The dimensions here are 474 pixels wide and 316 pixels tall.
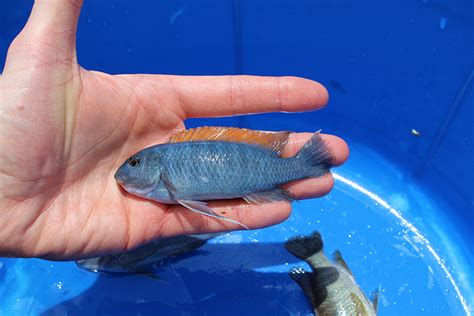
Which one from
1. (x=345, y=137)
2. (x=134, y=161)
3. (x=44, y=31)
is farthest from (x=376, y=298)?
(x=44, y=31)

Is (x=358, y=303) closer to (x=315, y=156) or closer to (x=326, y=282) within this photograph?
(x=326, y=282)

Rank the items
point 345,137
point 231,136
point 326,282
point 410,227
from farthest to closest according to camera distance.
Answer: point 345,137 < point 410,227 < point 326,282 < point 231,136

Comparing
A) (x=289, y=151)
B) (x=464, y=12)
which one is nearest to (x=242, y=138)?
(x=289, y=151)

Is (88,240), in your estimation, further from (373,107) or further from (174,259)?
(373,107)

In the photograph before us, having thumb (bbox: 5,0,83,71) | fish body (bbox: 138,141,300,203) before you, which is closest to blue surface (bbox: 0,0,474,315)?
fish body (bbox: 138,141,300,203)

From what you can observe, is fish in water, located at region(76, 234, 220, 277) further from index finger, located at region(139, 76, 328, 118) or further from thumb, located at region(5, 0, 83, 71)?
thumb, located at region(5, 0, 83, 71)
